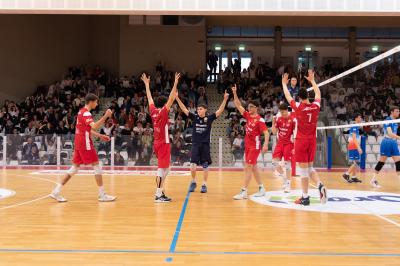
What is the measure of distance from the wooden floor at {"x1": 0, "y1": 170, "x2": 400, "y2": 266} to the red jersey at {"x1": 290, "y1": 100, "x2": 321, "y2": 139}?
4.25 feet

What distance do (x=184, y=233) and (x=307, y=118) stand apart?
10.4 ft

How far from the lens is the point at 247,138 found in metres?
9.09

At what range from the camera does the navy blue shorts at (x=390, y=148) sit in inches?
432

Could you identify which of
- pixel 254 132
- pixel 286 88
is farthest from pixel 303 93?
pixel 254 132

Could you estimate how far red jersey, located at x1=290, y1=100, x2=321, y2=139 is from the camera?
788cm

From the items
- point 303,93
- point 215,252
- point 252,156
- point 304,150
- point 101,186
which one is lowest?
point 215,252

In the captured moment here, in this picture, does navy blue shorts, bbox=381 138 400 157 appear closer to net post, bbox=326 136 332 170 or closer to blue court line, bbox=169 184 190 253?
blue court line, bbox=169 184 190 253

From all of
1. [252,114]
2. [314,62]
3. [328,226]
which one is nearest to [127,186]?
[252,114]

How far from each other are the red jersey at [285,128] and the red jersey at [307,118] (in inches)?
86.1

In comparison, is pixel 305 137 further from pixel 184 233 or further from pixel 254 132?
pixel 184 233

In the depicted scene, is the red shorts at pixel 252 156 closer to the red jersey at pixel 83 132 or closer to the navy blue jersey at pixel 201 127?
the navy blue jersey at pixel 201 127

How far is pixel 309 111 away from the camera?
7875 mm

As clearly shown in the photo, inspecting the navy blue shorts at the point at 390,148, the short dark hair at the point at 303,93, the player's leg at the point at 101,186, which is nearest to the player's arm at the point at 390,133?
the navy blue shorts at the point at 390,148

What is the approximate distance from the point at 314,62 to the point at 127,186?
21582mm
